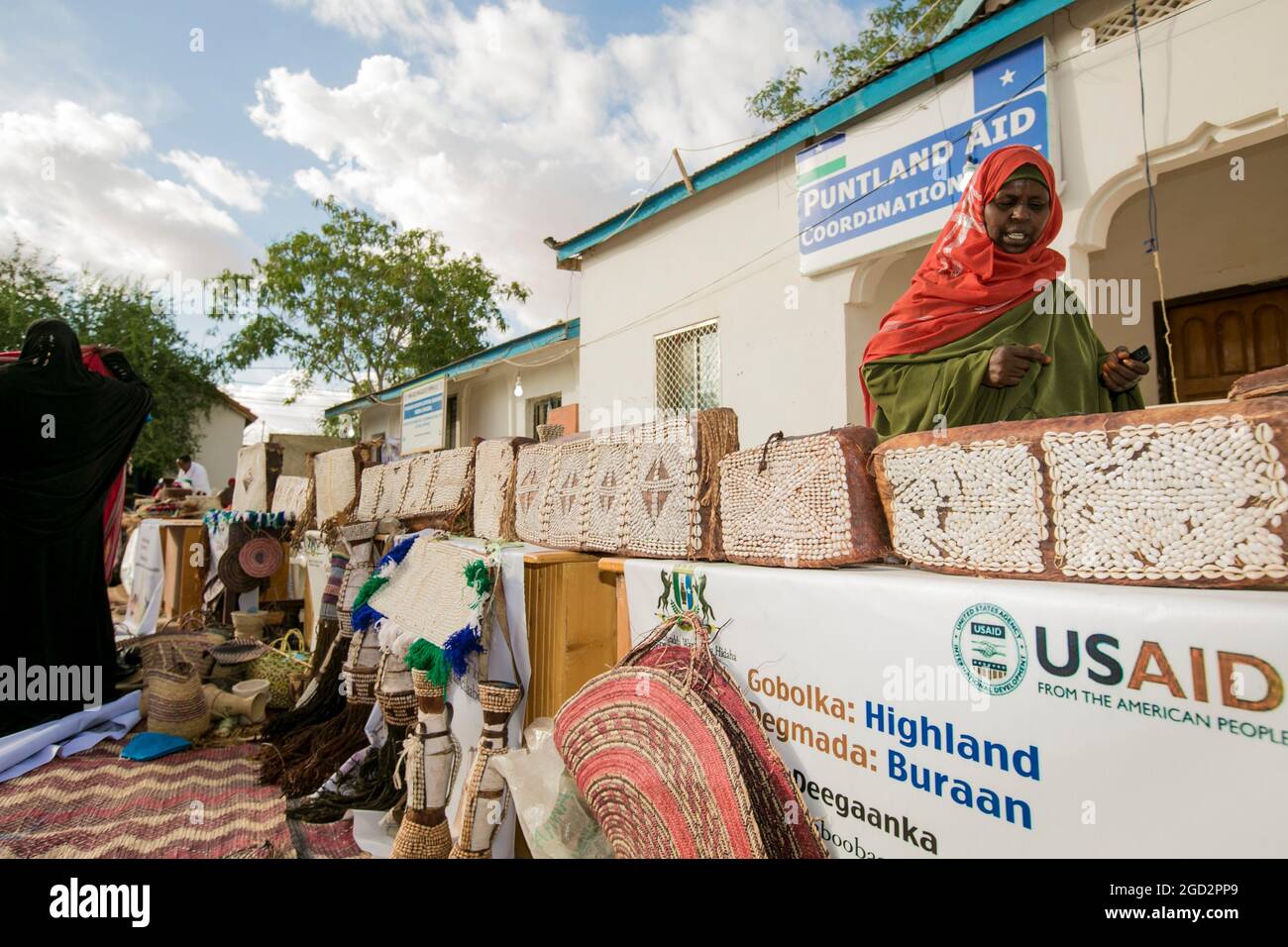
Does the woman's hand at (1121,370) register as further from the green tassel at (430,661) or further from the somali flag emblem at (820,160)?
the somali flag emblem at (820,160)

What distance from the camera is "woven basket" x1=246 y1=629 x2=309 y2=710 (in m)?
4.54

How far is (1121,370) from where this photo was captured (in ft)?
5.77

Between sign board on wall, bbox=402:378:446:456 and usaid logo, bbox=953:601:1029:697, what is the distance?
33.1ft

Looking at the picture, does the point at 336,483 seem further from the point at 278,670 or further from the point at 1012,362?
the point at 1012,362

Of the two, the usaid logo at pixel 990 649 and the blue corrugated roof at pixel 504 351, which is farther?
the blue corrugated roof at pixel 504 351

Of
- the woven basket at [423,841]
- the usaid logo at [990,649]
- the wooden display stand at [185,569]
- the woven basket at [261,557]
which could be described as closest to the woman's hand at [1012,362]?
the usaid logo at [990,649]

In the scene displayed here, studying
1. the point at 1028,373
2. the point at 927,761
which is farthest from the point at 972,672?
the point at 1028,373

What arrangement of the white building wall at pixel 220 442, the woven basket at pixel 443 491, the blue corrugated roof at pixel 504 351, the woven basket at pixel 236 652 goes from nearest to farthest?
the woven basket at pixel 443 491 → the woven basket at pixel 236 652 → the blue corrugated roof at pixel 504 351 → the white building wall at pixel 220 442

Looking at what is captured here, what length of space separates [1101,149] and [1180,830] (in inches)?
181

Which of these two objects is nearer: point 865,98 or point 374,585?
point 374,585

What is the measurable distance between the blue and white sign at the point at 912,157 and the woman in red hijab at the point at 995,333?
121 inches

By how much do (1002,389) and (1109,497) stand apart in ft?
2.13

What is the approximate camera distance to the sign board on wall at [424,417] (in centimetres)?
1107

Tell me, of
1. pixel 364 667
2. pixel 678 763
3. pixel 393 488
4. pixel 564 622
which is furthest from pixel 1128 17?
pixel 364 667
